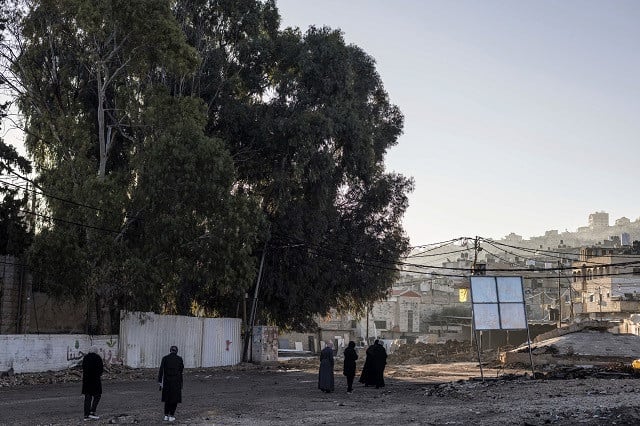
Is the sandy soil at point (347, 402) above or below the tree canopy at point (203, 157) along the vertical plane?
below

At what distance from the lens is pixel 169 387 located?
53.6 ft

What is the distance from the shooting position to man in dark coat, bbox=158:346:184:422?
1632cm

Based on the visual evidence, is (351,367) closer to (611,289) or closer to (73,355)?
(73,355)

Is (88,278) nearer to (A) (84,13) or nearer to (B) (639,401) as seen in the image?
(A) (84,13)

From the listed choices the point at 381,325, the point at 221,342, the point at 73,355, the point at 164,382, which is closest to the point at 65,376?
the point at 73,355

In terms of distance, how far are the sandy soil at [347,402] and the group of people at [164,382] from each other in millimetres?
303

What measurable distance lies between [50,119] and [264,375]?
560 inches

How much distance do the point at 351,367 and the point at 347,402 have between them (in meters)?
3.53

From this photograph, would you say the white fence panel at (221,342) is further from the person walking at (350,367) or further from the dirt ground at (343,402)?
the person walking at (350,367)

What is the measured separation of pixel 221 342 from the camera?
42.0 metres

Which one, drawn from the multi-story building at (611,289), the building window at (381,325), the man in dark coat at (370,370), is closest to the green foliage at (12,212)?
the man in dark coat at (370,370)

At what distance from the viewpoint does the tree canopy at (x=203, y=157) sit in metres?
32.6

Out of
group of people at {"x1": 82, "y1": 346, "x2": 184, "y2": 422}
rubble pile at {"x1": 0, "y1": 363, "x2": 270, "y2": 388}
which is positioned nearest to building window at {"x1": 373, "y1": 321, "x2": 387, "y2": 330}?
rubble pile at {"x1": 0, "y1": 363, "x2": 270, "y2": 388}

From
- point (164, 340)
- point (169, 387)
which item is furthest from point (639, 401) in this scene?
point (164, 340)
